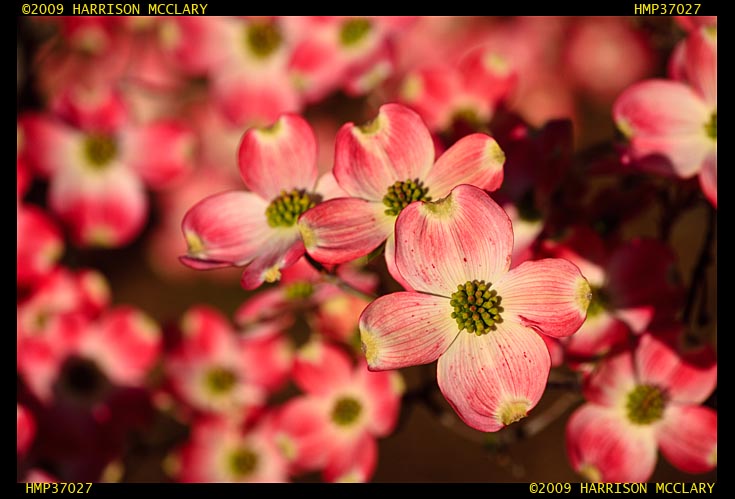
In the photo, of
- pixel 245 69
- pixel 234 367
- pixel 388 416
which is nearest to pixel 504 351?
pixel 388 416

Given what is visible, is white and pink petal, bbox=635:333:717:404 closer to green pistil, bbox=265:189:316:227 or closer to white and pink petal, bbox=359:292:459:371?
white and pink petal, bbox=359:292:459:371

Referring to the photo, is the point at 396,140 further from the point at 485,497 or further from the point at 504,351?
the point at 485,497

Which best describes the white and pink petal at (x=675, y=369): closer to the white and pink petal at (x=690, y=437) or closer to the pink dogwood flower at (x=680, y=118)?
the white and pink petal at (x=690, y=437)

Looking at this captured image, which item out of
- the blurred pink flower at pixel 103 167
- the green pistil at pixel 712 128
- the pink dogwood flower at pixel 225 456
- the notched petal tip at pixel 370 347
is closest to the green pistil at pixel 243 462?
the pink dogwood flower at pixel 225 456

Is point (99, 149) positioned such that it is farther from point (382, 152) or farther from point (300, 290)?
point (382, 152)

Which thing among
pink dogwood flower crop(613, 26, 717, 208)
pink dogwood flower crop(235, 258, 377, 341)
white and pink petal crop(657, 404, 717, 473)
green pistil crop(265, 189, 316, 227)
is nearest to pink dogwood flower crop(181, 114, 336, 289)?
green pistil crop(265, 189, 316, 227)

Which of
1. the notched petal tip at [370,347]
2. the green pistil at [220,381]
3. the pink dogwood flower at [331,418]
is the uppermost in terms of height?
the notched petal tip at [370,347]

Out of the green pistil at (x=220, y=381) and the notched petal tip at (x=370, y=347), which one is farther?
the green pistil at (x=220, y=381)

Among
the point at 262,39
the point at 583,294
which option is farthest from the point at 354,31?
the point at 583,294
